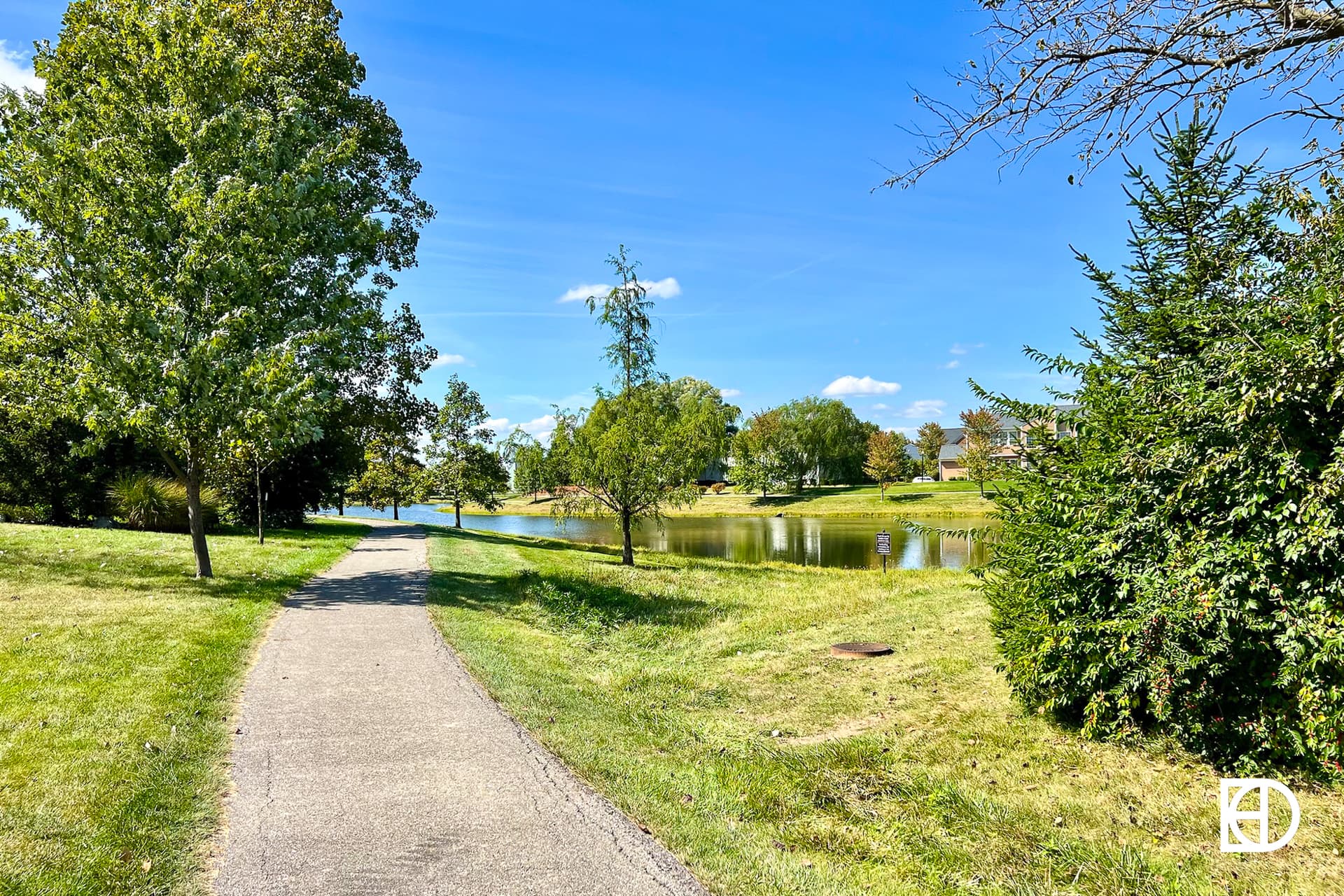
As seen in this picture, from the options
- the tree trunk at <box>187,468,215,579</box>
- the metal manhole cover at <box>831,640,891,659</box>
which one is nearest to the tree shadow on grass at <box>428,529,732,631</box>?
the metal manhole cover at <box>831,640,891,659</box>

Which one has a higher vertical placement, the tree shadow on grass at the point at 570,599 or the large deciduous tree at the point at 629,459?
the large deciduous tree at the point at 629,459

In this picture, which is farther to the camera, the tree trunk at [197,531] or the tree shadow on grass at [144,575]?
the tree trunk at [197,531]

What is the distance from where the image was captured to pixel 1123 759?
520cm

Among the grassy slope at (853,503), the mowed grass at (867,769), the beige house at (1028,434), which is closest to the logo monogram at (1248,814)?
the mowed grass at (867,769)

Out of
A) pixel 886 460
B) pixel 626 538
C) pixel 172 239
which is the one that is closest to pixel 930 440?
pixel 886 460

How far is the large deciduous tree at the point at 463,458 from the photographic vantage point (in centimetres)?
3888

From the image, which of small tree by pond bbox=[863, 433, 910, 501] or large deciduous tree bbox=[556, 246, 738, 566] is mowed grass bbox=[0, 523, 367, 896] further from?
small tree by pond bbox=[863, 433, 910, 501]

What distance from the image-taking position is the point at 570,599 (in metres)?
14.2

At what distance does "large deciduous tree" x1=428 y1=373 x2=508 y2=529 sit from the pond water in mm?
2376

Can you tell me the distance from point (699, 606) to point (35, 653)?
9.91m

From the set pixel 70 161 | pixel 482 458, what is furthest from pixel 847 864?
pixel 482 458

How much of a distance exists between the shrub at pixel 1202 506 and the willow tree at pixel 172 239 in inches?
431

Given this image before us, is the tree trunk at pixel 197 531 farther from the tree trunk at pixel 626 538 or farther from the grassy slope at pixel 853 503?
the grassy slope at pixel 853 503

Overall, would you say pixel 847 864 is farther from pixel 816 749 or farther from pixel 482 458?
pixel 482 458
